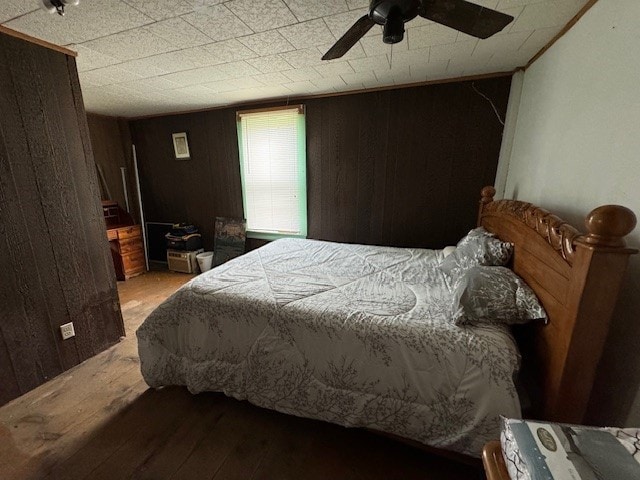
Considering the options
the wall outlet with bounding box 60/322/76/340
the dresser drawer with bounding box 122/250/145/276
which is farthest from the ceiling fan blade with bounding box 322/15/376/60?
the dresser drawer with bounding box 122/250/145/276

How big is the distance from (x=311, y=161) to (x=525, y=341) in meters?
2.64

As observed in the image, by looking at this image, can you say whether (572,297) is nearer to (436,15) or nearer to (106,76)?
(436,15)

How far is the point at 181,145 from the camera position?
12.5 ft

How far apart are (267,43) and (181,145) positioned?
2606 mm

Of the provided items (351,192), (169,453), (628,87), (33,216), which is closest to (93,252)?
(33,216)

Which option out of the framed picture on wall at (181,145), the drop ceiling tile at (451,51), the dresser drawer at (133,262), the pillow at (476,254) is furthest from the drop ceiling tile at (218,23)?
the dresser drawer at (133,262)

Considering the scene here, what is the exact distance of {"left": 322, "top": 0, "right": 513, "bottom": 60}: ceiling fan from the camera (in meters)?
0.96

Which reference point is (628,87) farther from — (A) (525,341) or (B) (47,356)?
(B) (47,356)

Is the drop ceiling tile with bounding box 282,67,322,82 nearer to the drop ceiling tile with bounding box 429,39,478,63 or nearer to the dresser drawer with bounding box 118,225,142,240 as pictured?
the drop ceiling tile with bounding box 429,39,478,63

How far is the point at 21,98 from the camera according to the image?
64.5 inches

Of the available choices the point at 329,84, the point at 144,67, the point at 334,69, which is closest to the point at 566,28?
the point at 334,69

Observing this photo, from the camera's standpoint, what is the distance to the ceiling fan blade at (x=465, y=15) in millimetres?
973

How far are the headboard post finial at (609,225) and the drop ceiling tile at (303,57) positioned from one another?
6.20 feet

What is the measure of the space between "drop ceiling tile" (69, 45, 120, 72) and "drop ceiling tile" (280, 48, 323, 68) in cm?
129
